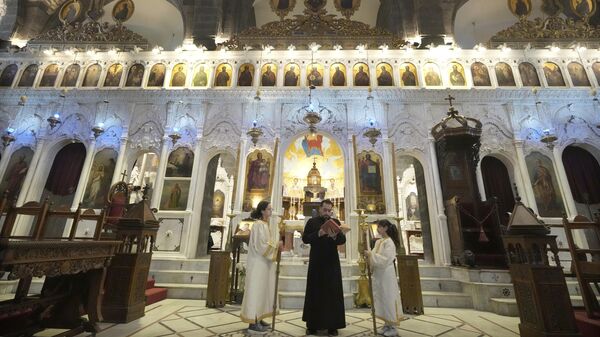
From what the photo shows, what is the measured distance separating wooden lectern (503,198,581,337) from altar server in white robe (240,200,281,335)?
3247 mm

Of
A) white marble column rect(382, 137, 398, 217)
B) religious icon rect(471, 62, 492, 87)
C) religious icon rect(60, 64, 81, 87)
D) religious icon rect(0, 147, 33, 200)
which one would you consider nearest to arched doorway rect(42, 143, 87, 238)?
religious icon rect(0, 147, 33, 200)

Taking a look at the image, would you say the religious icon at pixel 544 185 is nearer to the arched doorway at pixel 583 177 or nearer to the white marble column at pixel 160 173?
the arched doorway at pixel 583 177

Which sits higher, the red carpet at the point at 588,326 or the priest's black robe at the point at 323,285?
the priest's black robe at the point at 323,285

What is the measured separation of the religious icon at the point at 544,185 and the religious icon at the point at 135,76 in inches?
543

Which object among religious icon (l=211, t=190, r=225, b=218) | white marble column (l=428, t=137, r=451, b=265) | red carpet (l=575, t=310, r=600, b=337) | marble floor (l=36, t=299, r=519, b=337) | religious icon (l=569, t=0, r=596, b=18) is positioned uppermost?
religious icon (l=569, t=0, r=596, b=18)

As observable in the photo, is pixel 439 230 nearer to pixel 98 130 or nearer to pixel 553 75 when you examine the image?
pixel 553 75

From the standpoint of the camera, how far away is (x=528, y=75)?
981 cm

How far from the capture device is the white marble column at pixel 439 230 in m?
7.68

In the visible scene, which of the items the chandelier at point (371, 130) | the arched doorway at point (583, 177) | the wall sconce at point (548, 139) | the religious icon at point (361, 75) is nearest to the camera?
the wall sconce at point (548, 139)

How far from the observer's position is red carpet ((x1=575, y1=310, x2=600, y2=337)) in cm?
319

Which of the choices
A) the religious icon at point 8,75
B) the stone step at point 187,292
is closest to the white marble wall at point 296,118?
the religious icon at point 8,75

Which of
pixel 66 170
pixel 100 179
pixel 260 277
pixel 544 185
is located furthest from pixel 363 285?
pixel 66 170

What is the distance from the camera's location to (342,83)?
998cm

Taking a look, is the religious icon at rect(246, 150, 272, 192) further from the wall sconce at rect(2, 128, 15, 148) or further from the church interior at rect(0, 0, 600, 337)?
the wall sconce at rect(2, 128, 15, 148)
